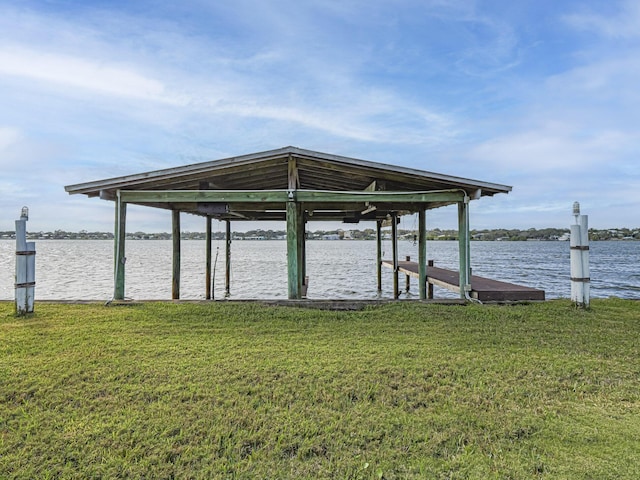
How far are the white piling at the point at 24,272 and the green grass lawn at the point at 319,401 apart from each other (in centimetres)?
102

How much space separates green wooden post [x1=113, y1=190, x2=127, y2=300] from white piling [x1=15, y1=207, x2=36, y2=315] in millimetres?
1445

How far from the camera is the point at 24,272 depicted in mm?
6434

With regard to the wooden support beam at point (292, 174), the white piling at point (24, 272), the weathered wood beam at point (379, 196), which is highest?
the wooden support beam at point (292, 174)

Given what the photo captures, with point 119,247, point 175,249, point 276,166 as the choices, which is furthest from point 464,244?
point 175,249

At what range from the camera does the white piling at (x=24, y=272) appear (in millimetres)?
6281

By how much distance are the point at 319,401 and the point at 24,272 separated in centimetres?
604

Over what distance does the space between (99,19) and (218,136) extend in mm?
5388

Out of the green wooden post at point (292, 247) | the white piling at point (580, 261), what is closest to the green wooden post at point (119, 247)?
the green wooden post at point (292, 247)

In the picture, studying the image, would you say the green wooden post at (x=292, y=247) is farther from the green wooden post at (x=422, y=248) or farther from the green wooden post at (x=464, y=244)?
the green wooden post at (x=422, y=248)

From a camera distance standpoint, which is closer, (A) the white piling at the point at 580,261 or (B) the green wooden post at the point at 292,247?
(A) the white piling at the point at 580,261

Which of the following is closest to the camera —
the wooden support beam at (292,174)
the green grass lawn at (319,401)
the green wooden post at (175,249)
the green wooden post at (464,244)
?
the green grass lawn at (319,401)

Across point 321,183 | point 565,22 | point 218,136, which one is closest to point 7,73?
point 218,136

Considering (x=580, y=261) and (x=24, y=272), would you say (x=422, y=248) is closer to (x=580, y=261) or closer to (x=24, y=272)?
(x=580, y=261)

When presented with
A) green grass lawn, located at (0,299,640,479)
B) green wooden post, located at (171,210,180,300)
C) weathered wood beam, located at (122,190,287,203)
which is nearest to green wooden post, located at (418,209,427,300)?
weathered wood beam, located at (122,190,287,203)
